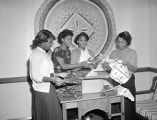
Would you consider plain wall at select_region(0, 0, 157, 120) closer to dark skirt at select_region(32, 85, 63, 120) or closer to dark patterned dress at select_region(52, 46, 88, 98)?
dark patterned dress at select_region(52, 46, 88, 98)

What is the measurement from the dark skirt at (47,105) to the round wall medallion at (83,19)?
3.35 feet

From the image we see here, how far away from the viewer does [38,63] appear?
7.21ft

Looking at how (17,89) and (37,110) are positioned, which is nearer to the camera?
(37,110)

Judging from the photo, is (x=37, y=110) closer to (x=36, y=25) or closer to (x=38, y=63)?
(x=38, y=63)

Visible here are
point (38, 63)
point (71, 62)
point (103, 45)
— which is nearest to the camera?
point (38, 63)

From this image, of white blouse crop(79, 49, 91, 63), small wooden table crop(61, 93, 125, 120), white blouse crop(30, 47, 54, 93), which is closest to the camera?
white blouse crop(30, 47, 54, 93)

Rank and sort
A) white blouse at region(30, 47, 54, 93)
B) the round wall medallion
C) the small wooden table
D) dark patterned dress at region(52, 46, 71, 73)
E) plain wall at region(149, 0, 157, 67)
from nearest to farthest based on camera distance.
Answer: white blouse at region(30, 47, 54, 93) → the small wooden table → dark patterned dress at region(52, 46, 71, 73) → the round wall medallion → plain wall at region(149, 0, 157, 67)

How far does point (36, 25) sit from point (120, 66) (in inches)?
49.1

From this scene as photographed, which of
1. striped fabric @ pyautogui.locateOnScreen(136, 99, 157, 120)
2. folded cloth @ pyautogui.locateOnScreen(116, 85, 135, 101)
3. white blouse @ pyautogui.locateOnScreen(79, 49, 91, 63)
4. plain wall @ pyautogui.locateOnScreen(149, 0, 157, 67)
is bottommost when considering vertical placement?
striped fabric @ pyautogui.locateOnScreen(136, 99, 157, 120)

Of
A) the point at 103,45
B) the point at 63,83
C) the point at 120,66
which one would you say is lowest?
the point at 63,83

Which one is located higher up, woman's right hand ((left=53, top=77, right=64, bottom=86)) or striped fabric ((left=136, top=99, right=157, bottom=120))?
woman's right hand ((left=53, top=77, right=64, bottom=86))

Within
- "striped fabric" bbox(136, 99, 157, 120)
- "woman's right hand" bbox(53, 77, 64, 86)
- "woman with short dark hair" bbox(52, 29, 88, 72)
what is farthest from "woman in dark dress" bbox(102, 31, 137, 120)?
"woman's right hand" bbox(53, 77, 64, 86)

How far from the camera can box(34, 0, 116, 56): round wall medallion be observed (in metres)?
2.97

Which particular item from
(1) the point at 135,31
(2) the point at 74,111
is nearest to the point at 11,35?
(2) the point at 74,111
